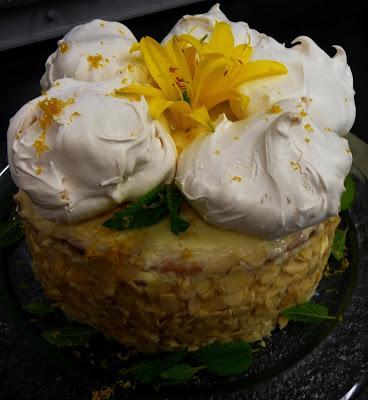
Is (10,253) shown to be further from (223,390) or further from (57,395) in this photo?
(223,390)

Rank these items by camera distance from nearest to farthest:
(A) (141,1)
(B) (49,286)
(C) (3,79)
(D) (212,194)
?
(D) (212,194) < (B) (49,286) < (C) (3,79) < (A) (141,1)

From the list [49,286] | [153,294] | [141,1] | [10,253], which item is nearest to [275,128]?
[153,294]

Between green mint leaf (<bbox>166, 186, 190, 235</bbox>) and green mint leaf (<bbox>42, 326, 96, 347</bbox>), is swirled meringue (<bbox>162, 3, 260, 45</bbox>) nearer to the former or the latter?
green mint leaf (<bbox>166, 186, 190, 235</bbox>)

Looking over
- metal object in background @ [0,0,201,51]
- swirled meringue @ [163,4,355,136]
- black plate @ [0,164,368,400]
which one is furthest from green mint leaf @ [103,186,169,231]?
metal object in background @ [0,0,201,51]

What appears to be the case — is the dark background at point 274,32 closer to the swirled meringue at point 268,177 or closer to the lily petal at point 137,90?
the lily petal at point 137,90

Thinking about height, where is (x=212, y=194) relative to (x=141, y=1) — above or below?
above

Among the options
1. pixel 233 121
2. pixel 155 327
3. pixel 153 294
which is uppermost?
pixel 233 121
